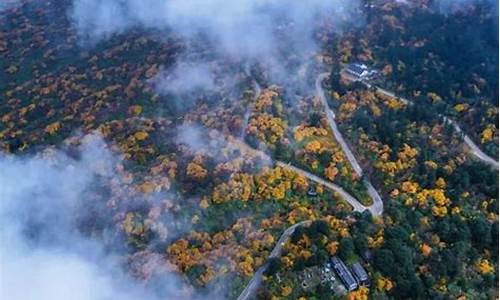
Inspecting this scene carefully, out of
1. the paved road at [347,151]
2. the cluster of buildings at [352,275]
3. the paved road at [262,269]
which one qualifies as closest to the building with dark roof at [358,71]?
the paved road at [347,151]

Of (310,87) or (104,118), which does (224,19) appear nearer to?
(310,87)

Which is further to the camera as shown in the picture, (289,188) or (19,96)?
(19,96)

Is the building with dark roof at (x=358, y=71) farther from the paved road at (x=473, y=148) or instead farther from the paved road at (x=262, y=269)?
the paved road at (x=262, y=269)

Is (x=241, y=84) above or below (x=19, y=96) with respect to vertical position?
above

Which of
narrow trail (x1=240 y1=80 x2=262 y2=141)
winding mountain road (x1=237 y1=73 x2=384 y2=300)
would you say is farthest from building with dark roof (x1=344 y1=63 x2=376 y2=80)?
narrow trail (x1=240 y1=80 x2=262 y2=141)

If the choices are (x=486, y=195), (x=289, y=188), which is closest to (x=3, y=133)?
(x=289, y=188)

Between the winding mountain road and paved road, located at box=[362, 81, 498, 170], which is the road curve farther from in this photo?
paved road, located at box=[362, 81, 498, 170]

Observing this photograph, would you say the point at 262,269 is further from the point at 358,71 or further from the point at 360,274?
the point at 358,71
